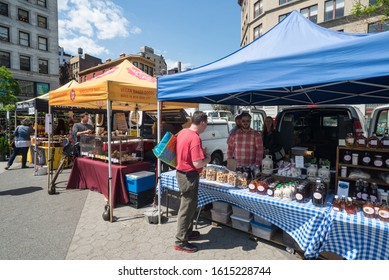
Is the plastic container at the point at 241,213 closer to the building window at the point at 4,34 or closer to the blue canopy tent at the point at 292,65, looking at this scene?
the blue canopy tent at the point at 292,65

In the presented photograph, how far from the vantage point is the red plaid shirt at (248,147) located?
3.95 meters

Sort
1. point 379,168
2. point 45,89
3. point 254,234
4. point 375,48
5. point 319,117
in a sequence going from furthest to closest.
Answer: point 45,89
point 319,117
point 254,234
point 379,168
point 375,48

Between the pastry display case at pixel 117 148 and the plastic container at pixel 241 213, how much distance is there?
2731 millimetres

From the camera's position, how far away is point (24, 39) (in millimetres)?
27547

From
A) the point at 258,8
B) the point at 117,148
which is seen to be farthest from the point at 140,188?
the point at 258,8

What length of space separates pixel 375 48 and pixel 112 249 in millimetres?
3884

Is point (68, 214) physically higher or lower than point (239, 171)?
lower

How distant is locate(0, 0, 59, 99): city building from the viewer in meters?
25.9

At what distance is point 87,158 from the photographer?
19.1 ft

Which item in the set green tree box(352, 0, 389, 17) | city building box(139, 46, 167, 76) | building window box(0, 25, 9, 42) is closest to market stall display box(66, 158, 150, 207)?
green tree box(352, 0, 389, 17)

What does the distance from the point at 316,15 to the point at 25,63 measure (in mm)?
34081

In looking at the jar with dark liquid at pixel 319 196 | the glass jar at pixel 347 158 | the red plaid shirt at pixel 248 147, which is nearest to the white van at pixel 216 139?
the red plaid shirt at pixel 248 147

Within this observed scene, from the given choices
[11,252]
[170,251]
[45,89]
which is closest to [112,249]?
[170,251]

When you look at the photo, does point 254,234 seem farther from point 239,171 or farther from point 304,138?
point 304,138
